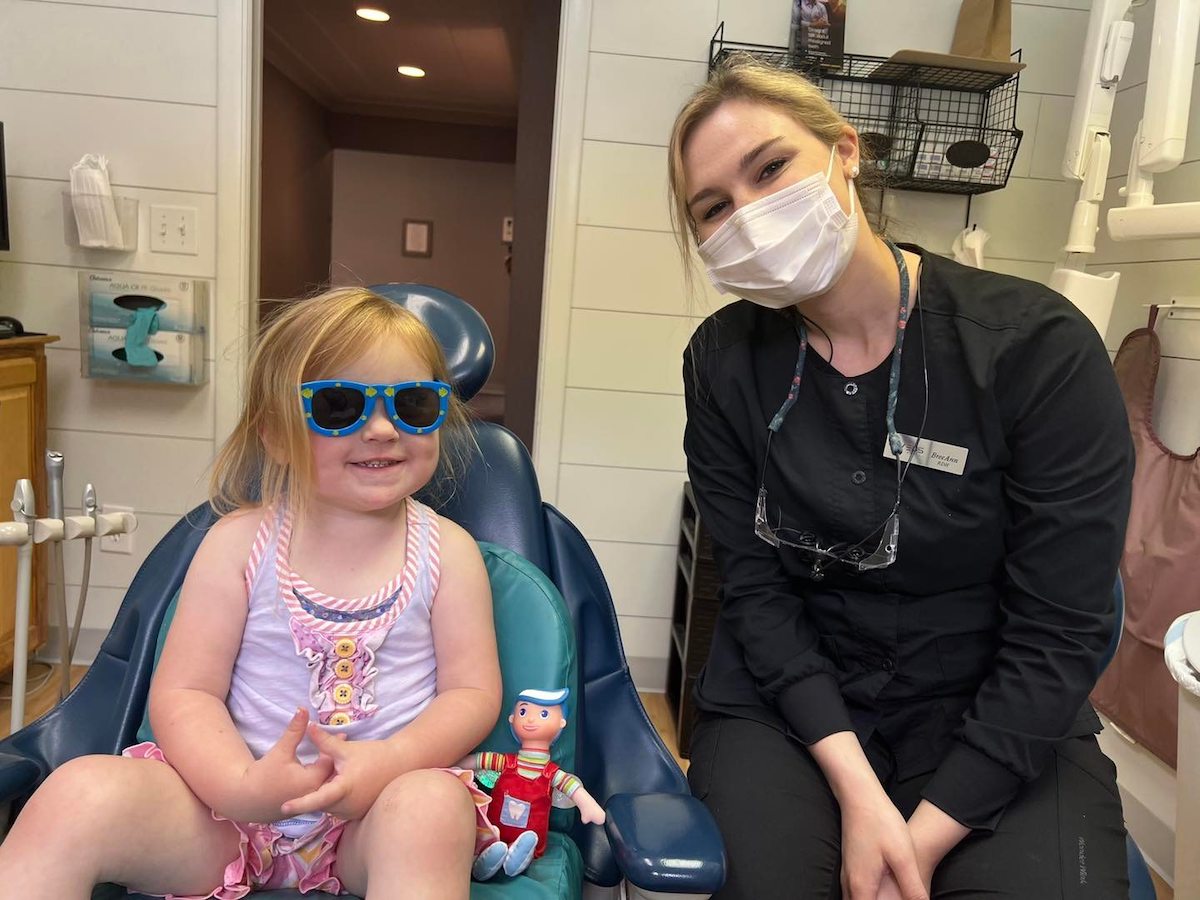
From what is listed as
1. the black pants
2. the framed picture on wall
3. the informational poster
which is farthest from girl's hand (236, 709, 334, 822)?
the framed picture on wall

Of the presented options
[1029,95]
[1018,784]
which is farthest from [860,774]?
[1029,95]

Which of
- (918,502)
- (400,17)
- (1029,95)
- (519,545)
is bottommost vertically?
(519,545)

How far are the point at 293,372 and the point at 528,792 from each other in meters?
0.57

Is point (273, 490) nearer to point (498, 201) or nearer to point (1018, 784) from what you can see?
point (1018, 784)

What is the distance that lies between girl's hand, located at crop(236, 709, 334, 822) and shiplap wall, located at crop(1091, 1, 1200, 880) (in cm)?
173

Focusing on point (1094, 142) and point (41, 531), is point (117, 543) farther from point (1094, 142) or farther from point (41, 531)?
point (1094, 142)

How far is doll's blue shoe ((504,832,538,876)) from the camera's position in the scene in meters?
0.96

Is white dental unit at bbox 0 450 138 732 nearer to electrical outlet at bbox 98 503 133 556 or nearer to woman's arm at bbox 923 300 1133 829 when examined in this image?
electrical outlet at bbox 98 503 133 556

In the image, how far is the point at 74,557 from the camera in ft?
8.18

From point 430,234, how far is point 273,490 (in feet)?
18.9

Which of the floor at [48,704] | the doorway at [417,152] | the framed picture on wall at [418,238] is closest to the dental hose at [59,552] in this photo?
the floor at [48,704]

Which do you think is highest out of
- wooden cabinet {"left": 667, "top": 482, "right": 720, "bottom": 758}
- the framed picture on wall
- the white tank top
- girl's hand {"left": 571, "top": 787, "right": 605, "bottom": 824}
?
the framed picture on wall

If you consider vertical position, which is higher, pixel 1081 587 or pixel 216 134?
pixel 216 134

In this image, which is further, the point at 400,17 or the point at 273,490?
the point at 400,17
